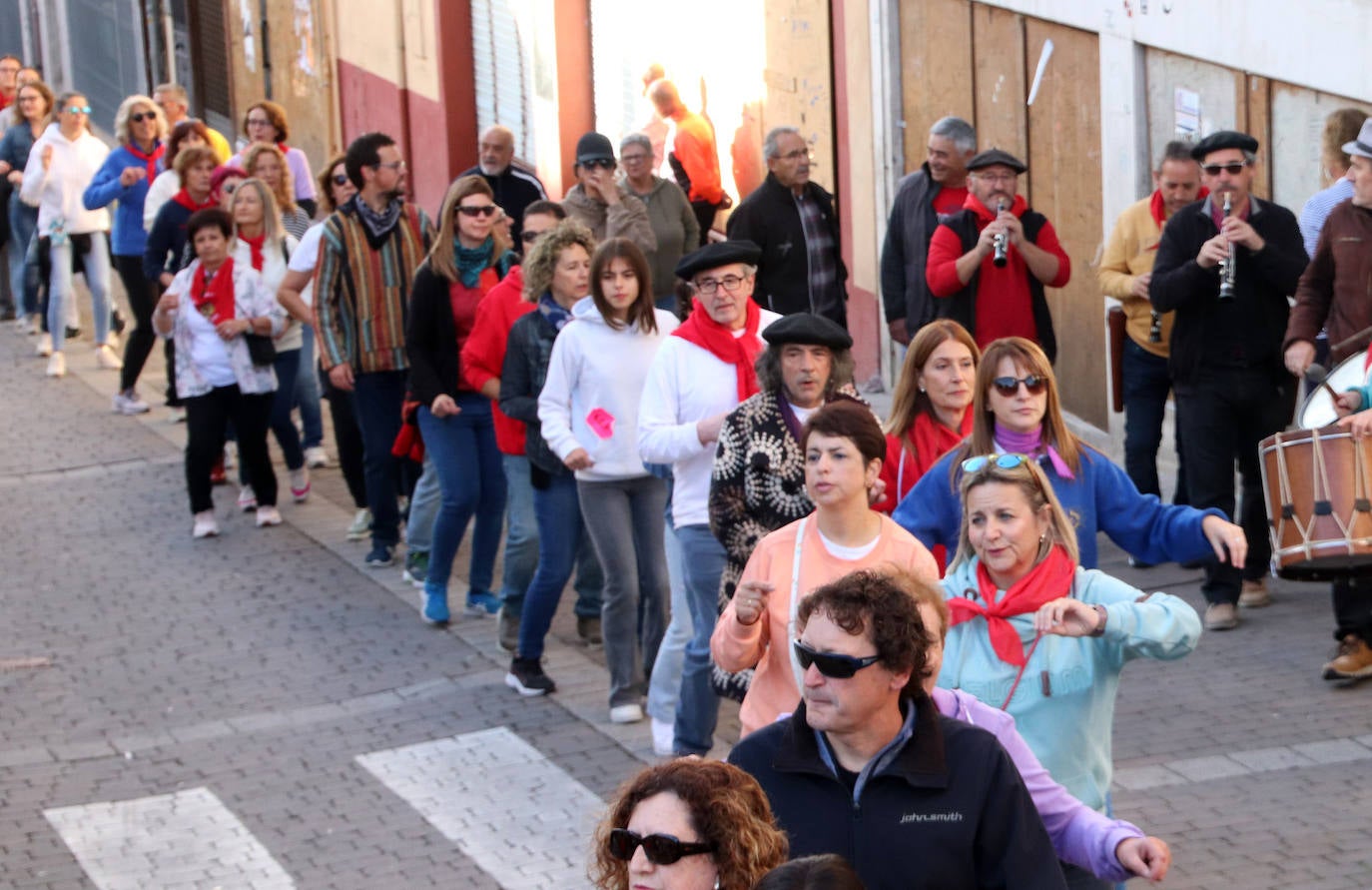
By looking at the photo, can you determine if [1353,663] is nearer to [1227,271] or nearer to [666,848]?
[1227,271]

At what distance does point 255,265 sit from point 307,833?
5.19 meters

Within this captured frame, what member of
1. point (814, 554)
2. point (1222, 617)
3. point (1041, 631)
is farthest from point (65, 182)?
point (1041, 631)

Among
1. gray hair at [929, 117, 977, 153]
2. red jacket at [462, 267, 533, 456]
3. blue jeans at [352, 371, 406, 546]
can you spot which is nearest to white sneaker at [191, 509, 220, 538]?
blue jeans at [352, 371, 406, 546]

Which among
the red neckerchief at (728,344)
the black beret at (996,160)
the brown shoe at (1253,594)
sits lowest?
the brown shoe at (1253,594)

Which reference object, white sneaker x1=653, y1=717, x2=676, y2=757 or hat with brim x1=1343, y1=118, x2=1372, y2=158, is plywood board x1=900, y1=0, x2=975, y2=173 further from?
white sneaker x1=653, y1=717, x2=676, y2=757

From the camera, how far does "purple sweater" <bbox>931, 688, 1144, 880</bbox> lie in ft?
14.6

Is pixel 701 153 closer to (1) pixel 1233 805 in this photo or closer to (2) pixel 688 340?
(2) pixel 688 340

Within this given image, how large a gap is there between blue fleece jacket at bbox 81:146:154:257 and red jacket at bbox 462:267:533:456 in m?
6.57

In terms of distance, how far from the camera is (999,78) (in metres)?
13.4

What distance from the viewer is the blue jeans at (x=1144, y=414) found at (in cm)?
1045

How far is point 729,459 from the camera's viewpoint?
7.01m

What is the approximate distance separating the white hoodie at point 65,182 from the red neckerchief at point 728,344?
1016cm

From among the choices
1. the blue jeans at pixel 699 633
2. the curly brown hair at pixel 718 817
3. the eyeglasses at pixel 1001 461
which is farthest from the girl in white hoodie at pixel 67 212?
the curly brown hair at pixel 718 817

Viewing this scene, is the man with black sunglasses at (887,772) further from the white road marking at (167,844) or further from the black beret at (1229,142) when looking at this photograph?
the black beret at (1229,142)
